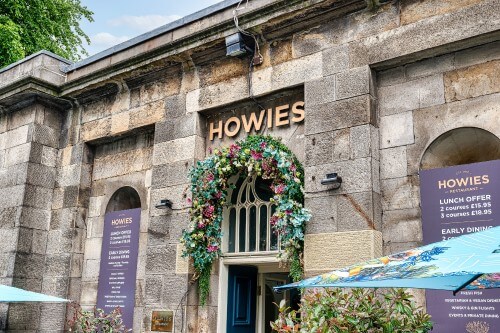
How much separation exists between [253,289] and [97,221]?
3516mm

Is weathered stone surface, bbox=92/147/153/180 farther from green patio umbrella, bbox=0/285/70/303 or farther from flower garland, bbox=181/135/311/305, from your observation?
green patio umbrella, bbox=0/285/70/303

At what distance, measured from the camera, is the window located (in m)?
8.64

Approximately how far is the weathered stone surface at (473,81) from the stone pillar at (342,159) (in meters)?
1.03

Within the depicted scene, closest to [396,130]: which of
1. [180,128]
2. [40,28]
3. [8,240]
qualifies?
[180,128]

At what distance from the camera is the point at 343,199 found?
7465 mm

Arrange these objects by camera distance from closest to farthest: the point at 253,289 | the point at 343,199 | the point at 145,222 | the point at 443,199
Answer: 1. the point at 443,199
2. the point at 343,199
3. the point at 253,289
4. the point at 145,222

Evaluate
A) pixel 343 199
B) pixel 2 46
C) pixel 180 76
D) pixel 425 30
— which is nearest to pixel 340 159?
pixel 343 199

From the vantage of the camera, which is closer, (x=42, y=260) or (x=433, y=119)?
(x=433, y=119)

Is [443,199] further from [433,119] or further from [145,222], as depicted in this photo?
[145,222]

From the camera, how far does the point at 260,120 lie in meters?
8.87

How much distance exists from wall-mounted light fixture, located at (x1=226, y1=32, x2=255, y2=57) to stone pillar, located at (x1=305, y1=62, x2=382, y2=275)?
4.40 ft

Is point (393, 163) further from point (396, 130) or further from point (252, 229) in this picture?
point (252, 229)

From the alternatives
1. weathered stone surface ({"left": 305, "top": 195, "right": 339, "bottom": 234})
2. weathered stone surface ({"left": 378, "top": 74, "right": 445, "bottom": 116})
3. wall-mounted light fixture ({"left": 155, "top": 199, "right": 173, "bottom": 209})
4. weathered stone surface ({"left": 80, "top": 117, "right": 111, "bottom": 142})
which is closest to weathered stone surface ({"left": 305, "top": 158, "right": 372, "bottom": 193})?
weathered stone surface ({"left": 305, "top": 195, "right": 339, "bottom": 234})

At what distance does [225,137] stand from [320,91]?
1.98 metres
